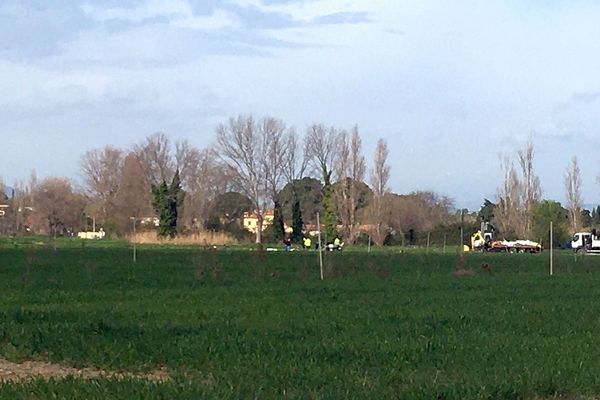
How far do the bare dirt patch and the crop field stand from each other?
3cm

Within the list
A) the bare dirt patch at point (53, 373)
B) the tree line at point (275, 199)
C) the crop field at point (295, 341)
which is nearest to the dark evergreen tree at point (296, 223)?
the tree line at point (275, 199)

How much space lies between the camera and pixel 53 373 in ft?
37.9

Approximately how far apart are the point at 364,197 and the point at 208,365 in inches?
3603

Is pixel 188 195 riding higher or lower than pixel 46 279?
higher

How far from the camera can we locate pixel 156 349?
→ 43.1ft

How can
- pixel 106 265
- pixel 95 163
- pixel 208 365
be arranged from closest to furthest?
pixel 208 365 → pixel 106 265 → pixel 95 163

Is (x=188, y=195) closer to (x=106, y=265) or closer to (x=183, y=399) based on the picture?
(x=106, y=265)

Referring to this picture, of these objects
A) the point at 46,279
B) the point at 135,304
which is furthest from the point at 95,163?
the point at 135,304

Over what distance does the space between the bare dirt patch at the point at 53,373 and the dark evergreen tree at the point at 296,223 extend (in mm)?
89299

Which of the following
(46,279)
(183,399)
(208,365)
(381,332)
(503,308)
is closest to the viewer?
(183,399)

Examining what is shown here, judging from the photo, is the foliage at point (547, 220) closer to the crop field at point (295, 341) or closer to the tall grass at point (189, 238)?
the tall grass at point (189, 238)

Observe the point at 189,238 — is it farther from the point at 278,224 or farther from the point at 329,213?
the point at 329,213

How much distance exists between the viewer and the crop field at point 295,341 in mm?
10242

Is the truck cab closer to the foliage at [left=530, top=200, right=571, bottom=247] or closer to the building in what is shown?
the foliage at [left=530, top=200, right=571, bottom=247]
